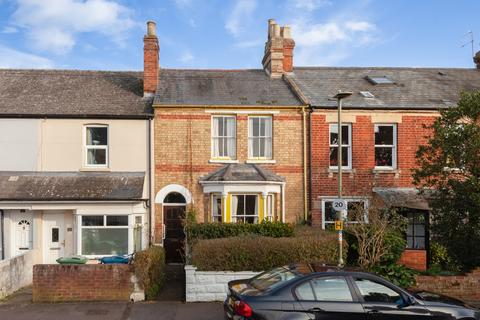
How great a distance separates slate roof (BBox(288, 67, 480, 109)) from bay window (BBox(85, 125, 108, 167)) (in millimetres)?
7852

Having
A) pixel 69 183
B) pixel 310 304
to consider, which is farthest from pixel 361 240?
pixel 69 183

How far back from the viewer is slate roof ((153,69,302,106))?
1717 cm

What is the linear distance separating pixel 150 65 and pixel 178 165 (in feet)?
14.3

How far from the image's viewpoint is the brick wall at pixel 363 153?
16.9 meters

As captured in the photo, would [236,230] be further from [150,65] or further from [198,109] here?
[150,65]

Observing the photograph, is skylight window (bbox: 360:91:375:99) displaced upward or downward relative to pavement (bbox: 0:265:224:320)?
upward

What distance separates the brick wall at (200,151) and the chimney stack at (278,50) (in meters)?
3.27

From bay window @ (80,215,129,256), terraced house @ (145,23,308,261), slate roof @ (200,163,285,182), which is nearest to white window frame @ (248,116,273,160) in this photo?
terraced house @ (145,23,308,261)

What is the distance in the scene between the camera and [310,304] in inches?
284

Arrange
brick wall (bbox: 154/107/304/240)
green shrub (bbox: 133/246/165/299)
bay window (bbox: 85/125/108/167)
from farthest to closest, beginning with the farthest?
brick wall (bbox: 154/107/304/240), bay window (bbox: 85/125/108/167), green shrub (bbox: 133/246/165/299)

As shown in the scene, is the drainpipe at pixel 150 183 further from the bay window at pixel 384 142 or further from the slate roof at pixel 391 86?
the bay window at pixel 384 142

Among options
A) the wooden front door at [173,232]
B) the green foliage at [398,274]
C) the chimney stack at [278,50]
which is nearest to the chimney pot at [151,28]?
the chimney stack at [278,50]

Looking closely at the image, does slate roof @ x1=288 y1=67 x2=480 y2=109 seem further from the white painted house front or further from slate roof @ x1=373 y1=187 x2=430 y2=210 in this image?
the white painted house front

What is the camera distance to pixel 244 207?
16344 millimetres
